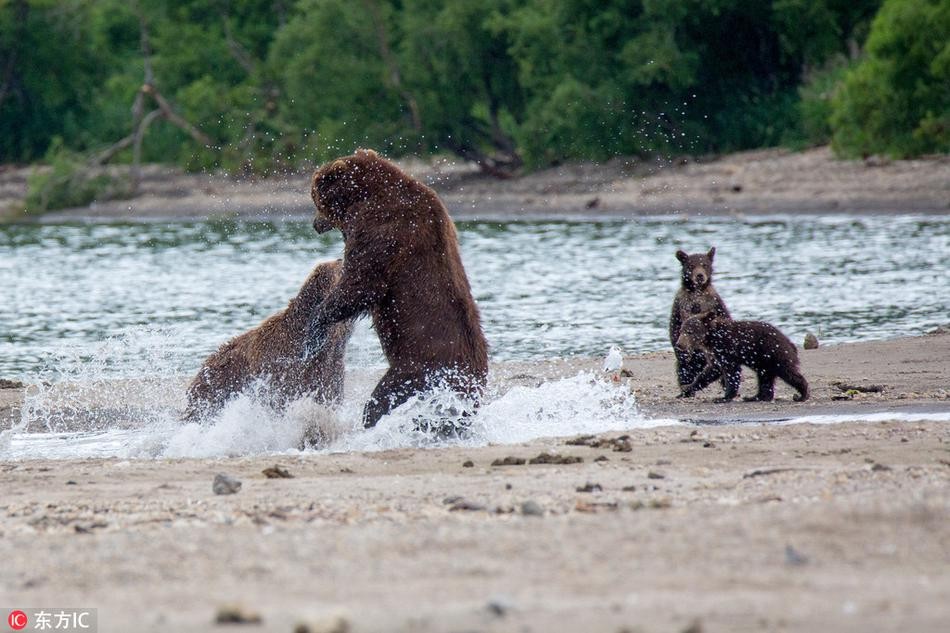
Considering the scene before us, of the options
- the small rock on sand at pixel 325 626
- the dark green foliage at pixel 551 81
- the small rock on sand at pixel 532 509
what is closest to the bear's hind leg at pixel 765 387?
the small rock on sand at pixel 532 509

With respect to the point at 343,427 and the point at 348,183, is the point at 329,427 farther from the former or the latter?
the point at 348,183

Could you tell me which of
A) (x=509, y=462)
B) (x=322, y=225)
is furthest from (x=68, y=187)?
(x=509, y=462)

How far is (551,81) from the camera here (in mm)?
40625

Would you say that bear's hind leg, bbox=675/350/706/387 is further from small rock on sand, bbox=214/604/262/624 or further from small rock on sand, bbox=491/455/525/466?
small rock on sand, bbox=214/604/262/624

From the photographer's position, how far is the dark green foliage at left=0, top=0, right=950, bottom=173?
33.2 m

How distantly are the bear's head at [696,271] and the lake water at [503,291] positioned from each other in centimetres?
101

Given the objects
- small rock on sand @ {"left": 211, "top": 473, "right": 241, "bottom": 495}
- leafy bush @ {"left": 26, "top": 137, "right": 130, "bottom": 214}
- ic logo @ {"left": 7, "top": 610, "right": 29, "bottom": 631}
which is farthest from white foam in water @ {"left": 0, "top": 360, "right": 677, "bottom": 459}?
leafy bush @ {"left": 26, "top": 137, "right": 130, "bottom": 214}

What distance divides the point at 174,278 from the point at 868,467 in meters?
20.2

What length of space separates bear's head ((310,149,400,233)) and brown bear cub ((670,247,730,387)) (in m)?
2.79

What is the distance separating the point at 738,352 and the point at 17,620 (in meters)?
6.57

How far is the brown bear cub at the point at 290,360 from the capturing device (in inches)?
354

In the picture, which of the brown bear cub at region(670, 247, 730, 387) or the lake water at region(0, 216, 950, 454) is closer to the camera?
the brown bear cub at region(670, 247, 730, 387)

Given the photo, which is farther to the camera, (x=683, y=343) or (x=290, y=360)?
(x=683, y=343)

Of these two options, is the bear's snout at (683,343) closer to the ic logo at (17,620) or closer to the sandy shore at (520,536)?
the sandy shore at (520,536)
